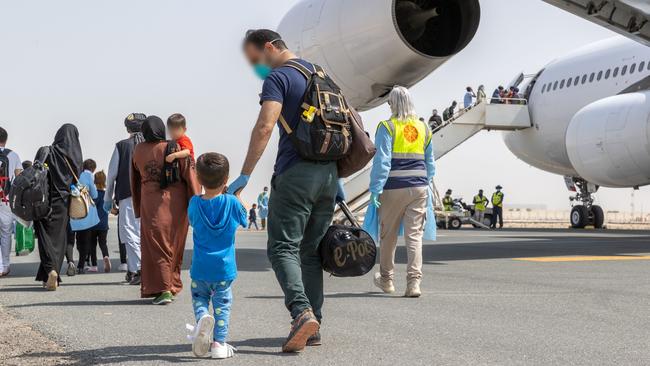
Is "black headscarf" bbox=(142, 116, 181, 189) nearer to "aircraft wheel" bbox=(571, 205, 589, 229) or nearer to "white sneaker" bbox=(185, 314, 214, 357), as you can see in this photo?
"white sneaker" bbox=(185, 314, 214, 357)

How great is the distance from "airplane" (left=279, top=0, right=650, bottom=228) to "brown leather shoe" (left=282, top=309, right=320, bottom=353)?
8250mm

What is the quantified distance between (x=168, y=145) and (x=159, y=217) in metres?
0.61

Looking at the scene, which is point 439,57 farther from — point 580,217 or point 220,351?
point 580,217

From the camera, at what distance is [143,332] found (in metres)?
5.55

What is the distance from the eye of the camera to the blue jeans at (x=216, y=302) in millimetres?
4711

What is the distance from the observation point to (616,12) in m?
12.2

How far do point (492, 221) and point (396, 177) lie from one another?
27232mm

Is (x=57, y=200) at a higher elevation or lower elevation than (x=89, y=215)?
higher

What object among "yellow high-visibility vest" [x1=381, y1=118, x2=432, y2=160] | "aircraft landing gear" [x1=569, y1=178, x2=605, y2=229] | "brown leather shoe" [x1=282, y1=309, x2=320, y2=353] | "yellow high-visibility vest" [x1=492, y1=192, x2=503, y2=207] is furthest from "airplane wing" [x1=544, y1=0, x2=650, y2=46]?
"yellow high-visibility vest" [x1=492, y1=192, x2=503, y2=207]

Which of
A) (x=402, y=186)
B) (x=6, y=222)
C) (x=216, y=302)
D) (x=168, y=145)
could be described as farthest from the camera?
(x=6, y=222)

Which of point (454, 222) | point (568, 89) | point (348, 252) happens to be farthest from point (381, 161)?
point (454, 222)

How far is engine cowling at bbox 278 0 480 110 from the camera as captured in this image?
1256cm

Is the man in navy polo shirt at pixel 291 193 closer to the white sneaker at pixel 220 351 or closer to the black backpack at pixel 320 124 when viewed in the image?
the black backpack at pixel 320 124

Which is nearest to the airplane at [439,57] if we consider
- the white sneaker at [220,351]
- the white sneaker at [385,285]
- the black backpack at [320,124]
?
the white sneaker at [385,285]
